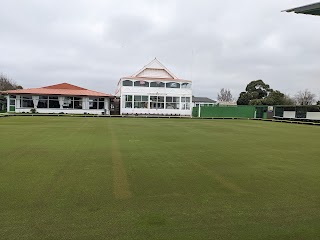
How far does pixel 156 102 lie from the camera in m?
43.8

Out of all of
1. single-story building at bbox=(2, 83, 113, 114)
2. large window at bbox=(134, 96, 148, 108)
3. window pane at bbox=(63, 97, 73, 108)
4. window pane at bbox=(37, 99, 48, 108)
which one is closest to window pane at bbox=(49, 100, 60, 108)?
single-story building at bbox=(2, 83, 113, 114)

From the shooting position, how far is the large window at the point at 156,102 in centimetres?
4369

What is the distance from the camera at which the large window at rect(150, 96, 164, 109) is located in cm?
4369

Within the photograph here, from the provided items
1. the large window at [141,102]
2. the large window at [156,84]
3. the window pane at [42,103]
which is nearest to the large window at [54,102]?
the window pane at [42,103]

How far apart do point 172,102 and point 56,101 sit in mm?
16379

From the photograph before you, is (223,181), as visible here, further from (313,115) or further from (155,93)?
(155,93)

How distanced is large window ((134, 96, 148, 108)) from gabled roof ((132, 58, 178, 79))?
3.76 m

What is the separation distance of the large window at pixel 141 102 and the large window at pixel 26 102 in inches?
556

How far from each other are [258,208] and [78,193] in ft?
8.75

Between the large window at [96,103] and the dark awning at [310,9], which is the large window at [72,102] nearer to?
the large window at [96,103]

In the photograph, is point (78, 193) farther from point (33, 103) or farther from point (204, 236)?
point (33, 103)

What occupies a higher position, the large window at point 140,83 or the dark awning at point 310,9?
the large window at point 140,83

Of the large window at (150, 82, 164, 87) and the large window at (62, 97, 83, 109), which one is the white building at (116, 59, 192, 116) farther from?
the large window at (62, 97, 83, 109)

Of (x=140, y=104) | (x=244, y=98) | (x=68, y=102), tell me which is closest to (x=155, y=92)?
(x=140, y=104)
